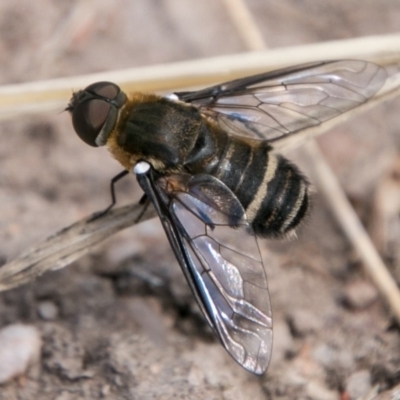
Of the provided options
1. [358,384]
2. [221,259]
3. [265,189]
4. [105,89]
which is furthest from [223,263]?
[105,89]

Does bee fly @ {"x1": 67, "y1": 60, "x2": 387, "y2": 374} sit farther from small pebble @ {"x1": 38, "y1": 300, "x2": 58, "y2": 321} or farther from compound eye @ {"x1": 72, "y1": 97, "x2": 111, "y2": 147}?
small pebble @ {"x1": 38, "y1": 300, "x2": 58, "y2": 321}

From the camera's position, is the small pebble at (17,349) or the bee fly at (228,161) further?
the small pebble at (17,349)

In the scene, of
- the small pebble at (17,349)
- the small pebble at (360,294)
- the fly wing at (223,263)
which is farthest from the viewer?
the small pebble at (360,294)

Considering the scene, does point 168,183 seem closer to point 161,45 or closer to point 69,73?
point 69,73

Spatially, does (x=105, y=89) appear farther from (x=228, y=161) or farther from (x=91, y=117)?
(x=228, y=161)

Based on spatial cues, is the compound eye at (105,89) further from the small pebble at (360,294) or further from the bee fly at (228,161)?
the small pebble at (360,294)

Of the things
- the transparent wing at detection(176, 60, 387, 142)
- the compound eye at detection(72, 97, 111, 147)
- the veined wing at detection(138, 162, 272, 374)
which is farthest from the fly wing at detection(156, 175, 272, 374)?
the transparent wing at detection(176, 60, 387, 142)

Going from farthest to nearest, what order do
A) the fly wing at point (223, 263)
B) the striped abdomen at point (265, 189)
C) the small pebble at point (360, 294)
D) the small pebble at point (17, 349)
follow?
the small pebble at point (360, 294)
the striped abdomen at point (265, 189)
the small pebble at point (17, 349)
the fly wing at point (223, 263)

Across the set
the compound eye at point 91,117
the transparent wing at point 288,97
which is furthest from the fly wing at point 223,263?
the transparent wing at point 288,97

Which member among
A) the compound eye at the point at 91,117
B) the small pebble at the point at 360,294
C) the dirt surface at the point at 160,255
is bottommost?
the small pebble at the point at 360,294
